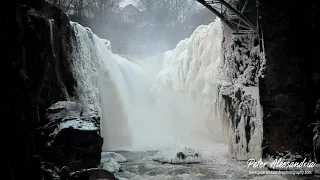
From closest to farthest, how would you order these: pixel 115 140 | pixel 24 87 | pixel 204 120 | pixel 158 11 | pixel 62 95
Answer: pixel 24 87 → pixel 62 95 → pixel 115 140 → pixel 204 120 → pixel 158 11

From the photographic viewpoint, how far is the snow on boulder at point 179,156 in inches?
398

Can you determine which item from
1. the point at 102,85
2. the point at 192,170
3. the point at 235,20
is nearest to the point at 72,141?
the point at 192,170

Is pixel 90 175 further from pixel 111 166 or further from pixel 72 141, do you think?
pixel 111 166

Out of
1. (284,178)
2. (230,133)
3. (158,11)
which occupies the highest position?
(158,11)

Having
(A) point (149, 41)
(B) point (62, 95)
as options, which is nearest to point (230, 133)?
(B) point (62, 95)

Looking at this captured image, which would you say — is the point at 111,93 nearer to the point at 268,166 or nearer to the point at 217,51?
the point at 217,51

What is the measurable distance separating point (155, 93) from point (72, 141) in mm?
13999

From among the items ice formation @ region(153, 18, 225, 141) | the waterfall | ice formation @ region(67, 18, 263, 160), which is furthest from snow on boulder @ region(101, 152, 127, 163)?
ice formation @ region(153, 18, 225, 141)

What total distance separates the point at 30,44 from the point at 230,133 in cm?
639

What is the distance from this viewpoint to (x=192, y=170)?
8.92 metres

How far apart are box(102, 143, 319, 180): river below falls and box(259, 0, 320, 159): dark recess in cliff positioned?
96cm

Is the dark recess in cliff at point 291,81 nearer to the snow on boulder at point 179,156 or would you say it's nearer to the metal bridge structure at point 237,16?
the metal bridge structure at point 237,16

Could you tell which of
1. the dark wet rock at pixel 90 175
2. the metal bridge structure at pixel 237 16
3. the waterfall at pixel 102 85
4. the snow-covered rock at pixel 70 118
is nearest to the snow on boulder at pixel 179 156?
the snow-covered rock at pixel 70 118

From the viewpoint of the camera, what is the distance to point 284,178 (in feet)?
25.0
